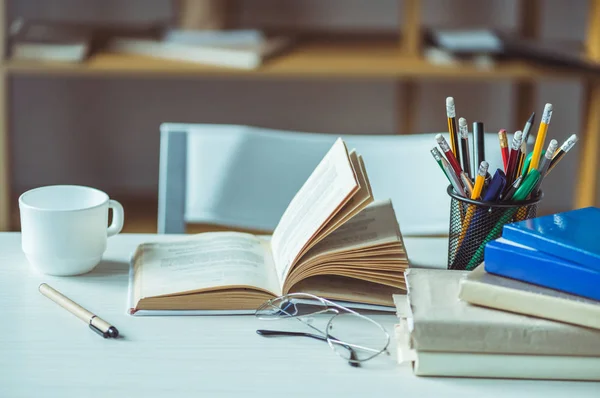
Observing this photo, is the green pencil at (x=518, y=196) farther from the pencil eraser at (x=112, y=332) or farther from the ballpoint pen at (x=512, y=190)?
the pencil eraser at (x=112, y=332)

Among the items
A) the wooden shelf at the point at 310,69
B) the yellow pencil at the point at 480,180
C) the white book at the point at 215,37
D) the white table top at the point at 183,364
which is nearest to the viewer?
the white table top at the point at 183,364

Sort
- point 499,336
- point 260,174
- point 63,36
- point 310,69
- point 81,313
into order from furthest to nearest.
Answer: point 63,36
point 310,69
point 260,174
point 81,313
point 499,336

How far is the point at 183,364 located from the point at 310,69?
4.30 ft

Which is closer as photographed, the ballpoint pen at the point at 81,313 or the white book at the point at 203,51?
the ballpoint pen at the point at 81,313

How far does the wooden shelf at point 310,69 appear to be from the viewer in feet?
6.60

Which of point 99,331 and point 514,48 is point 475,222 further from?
point 514,48

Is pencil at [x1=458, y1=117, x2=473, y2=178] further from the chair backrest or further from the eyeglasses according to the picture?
the chair backrest

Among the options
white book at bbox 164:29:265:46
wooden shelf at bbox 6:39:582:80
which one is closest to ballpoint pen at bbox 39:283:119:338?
wooden shelf at bbox 6:39:582:80

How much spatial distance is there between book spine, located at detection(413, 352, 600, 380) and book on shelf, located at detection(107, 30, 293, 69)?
1.33 meters

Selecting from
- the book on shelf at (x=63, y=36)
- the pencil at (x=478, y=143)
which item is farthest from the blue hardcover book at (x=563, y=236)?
the book on shelf at (x=63, y=36)

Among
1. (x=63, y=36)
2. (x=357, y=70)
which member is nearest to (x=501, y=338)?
(x=357, y=70)

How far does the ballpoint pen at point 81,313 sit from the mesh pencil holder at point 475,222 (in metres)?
0.37

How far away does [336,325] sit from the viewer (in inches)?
35.2

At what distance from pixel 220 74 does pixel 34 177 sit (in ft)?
2.98
